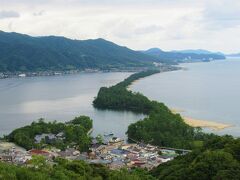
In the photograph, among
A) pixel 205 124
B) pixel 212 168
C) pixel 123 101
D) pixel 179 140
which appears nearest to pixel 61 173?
pixel 212 168

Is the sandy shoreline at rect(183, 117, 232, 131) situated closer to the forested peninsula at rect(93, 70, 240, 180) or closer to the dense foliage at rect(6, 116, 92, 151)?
the forested peninsula at rect(93, 70, 240, 180)

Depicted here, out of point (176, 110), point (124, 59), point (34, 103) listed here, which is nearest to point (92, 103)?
point (34, 103)

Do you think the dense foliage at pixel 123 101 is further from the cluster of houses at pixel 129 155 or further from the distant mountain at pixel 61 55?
the distant mountain at pixel 61 55

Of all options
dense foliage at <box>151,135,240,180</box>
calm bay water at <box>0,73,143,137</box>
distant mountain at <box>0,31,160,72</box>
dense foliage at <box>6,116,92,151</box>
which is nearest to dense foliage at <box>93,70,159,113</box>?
calm bay water at <box>0,73,143,137</box>

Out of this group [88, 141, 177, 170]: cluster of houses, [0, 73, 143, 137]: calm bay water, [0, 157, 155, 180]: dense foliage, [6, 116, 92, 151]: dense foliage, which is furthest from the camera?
[0, 73, 143, 137]: calm bay water

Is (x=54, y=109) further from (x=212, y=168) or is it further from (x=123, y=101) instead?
(x=212, y=168)
